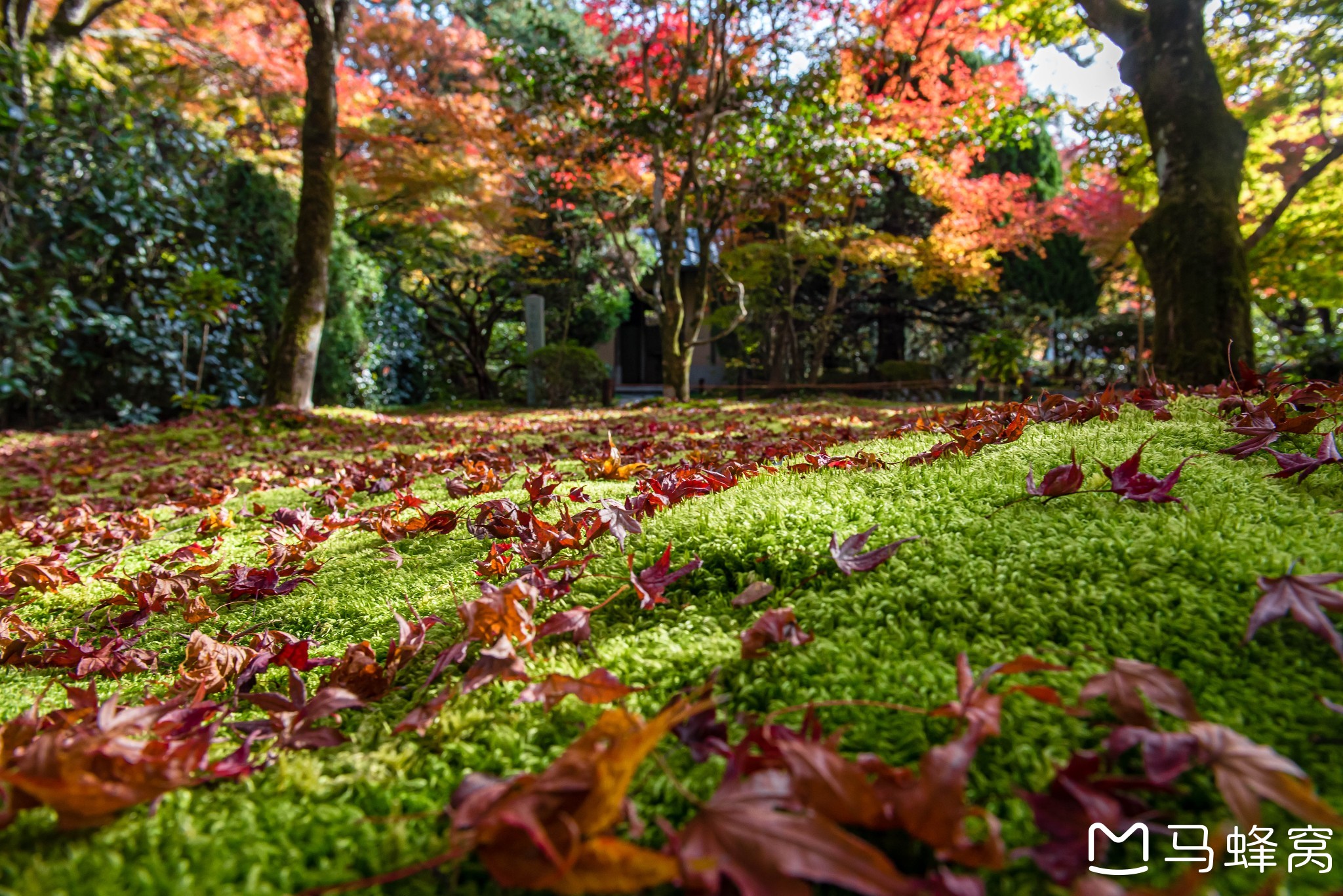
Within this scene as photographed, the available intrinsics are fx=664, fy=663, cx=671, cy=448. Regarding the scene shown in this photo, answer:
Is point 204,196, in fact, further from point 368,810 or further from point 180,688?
point 368,810

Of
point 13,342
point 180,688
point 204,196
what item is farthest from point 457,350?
point 180,688

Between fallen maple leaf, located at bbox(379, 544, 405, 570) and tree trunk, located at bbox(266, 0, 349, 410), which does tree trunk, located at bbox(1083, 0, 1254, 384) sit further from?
tree trunk, located at bbox(266, 0, 349, 410)

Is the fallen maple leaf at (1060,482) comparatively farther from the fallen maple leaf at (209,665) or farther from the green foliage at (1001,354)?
the green foliage at (1001,354)

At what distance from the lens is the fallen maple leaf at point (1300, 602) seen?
29.7 inches

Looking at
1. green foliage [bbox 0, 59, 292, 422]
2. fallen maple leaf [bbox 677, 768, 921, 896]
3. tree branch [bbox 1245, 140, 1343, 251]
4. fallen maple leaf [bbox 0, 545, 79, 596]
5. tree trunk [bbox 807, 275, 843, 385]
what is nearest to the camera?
fallen maple leaf [bbox 677, 768, 921, 896]

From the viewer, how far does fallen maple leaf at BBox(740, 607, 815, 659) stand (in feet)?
2.94

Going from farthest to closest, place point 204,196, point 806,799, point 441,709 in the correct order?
point 204,196 < point 441,709 < point 806,799

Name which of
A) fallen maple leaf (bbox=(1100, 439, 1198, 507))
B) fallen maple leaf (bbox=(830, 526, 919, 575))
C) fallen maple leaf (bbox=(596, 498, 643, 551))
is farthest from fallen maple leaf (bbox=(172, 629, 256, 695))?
fallen maple leaf (bbox=(1100, 439, 1198, 507))

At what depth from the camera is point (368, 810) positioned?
683mm

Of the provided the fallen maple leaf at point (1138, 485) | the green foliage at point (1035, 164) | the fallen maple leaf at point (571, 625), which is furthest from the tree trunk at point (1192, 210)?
the green foliage at point (1035, 164)

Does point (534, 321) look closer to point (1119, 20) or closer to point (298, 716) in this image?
point (1119, 20)

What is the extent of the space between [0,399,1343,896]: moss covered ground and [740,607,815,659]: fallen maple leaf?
16mm

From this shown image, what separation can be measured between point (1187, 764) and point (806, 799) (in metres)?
0.36

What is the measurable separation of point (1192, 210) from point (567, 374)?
9.33 metres
